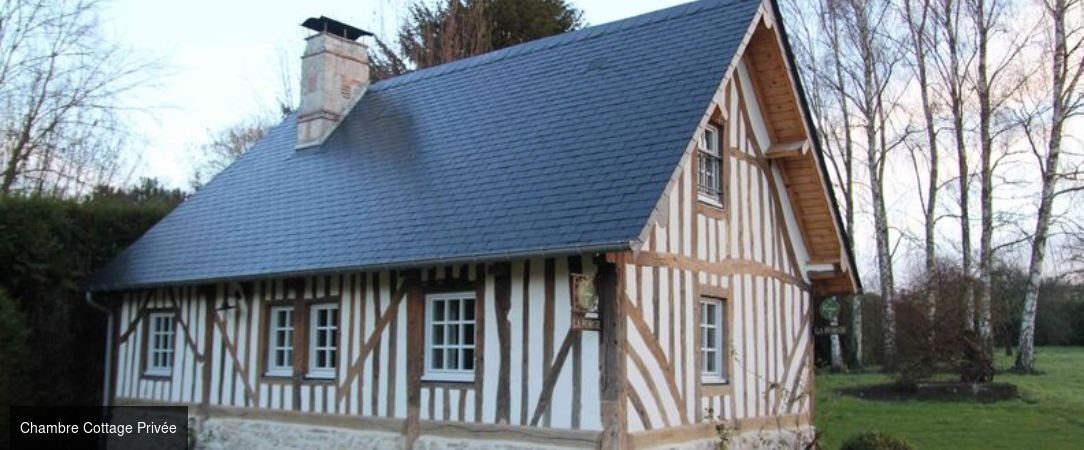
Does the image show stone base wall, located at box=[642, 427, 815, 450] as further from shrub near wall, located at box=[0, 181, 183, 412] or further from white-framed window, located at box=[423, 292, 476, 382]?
shrub near wall, located at box=[0, 181, 183, 412]

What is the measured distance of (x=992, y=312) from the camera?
1909 cm

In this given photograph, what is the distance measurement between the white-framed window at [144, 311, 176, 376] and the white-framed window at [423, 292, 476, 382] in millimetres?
5035

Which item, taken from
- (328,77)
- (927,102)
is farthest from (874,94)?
(328,77)

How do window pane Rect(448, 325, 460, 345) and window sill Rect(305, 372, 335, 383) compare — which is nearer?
window pane Rect(448, 325, 460, 345)

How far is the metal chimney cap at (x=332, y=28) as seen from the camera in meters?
15.0

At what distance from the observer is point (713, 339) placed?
10312mm

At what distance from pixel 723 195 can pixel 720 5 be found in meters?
2.19

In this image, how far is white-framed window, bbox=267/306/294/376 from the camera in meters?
11.4

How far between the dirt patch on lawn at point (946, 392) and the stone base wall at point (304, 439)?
35.3ft

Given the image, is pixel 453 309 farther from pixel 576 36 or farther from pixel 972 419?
pixel 972 419

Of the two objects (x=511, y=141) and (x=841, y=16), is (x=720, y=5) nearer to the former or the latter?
(x=511, y=141)

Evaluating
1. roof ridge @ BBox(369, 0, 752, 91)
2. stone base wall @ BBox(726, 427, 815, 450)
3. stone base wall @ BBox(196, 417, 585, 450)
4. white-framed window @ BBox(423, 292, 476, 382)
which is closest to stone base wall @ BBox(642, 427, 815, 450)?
stone base wall @ BBox(726, 427, 815, 450)

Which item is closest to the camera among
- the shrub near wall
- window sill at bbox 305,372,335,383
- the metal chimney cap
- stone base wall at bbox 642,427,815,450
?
stone base wall at bbox 642,427,815,450

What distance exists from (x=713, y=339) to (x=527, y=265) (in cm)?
253
